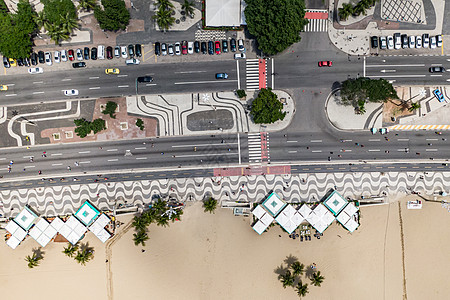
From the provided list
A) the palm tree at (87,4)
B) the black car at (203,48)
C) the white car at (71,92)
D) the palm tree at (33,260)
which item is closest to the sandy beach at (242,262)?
the palm tree at (33,260)

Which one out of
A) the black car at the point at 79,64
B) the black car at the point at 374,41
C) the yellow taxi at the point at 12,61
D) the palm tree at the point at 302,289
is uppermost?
the black car at the point at 374,41

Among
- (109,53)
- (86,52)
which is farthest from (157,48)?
(86,52)

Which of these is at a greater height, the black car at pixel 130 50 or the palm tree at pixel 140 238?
the black car at pixel 130 50

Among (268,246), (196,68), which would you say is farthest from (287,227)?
(196,68)

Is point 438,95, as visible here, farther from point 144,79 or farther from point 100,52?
point 100,52

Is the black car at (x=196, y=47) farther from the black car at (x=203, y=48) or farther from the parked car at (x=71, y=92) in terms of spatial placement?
the parked car at (x=71, y=92)

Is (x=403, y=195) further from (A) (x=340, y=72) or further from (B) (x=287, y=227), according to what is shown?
(A) (x=340, y=72)
